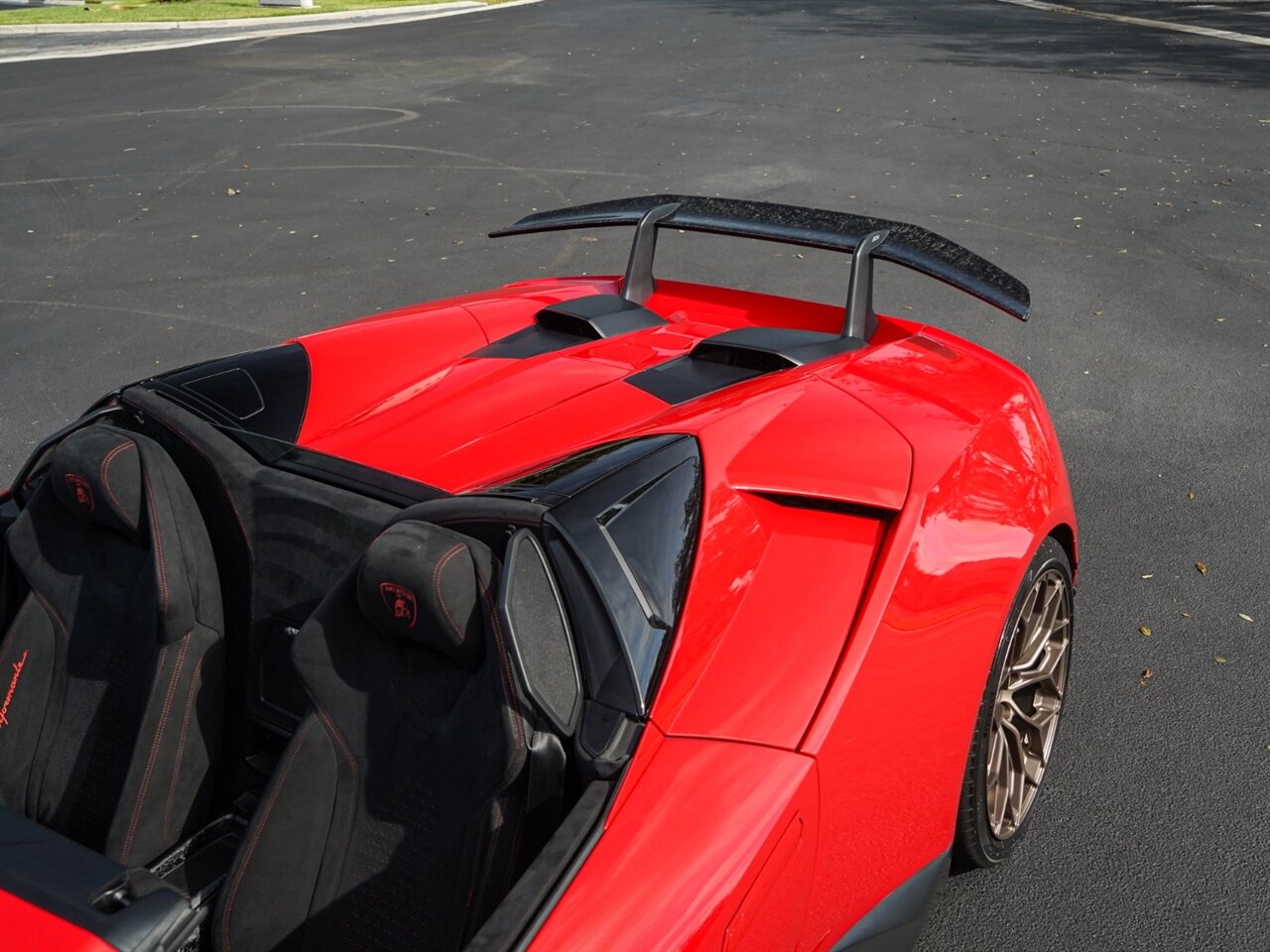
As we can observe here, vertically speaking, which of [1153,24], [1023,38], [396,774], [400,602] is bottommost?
[1153,24]

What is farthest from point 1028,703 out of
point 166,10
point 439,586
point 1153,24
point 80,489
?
point 166,10

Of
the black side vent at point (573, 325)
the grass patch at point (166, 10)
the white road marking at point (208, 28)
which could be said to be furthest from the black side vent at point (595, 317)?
the grass patch at point (166, 10)

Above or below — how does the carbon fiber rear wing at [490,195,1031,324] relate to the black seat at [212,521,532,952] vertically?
above

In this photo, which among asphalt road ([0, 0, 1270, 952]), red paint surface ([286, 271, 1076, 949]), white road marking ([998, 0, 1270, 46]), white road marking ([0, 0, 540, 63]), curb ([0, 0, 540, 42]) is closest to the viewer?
red paint surface ([286, 271, 1076, 949])

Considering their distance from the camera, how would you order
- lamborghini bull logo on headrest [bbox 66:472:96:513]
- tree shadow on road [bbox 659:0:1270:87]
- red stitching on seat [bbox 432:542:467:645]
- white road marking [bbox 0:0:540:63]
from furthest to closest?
1. white road marking [bbox 0:0:540:63]
2. tree shadow on road [bbox 659:0:1270:87]
3. lamborghini bull logo on headrest [bbox 66:472:96:513]
4. red stitching on seat [bbox 432:542:467:645]

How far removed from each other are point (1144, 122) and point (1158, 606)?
9.27 m

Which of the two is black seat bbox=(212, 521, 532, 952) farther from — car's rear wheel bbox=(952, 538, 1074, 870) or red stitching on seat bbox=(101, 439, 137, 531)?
car's rear wheel bbox=(952, 538, 1074, 870)

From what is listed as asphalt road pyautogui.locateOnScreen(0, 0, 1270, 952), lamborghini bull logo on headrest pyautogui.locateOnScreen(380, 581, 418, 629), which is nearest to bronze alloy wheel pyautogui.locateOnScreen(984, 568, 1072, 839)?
asphalt road pyautogui.locateOnScreen(0, 0, 1270, 952)

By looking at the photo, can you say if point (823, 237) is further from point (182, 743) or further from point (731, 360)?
point (182, 743)

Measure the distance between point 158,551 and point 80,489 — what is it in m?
0.25

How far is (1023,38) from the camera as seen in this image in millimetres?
18312

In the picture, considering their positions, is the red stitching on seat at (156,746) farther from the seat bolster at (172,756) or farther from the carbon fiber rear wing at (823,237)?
the carbon fiber rear wing at (823,237)

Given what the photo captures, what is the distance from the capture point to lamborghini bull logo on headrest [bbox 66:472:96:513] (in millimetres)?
2719

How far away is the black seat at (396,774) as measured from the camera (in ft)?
7.11
